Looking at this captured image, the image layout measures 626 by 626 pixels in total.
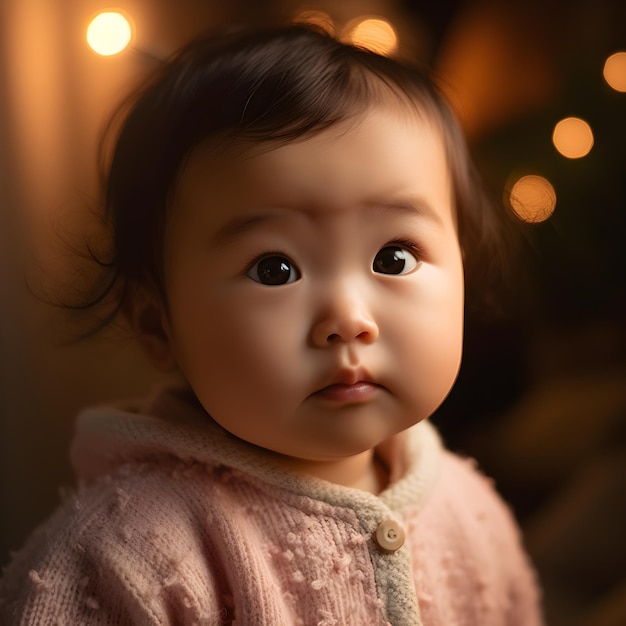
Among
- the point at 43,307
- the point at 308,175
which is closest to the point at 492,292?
the point at 308,175

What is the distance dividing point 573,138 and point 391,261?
0.62 metres

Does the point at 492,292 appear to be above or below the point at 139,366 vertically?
above

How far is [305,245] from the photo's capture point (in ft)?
2.36

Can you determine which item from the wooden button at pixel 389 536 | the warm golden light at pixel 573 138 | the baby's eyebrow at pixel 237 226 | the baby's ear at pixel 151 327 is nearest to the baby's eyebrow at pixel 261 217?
the baby's eyebrow at pixel 237 226

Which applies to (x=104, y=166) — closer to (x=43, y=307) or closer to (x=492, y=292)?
(x=43, y=307)

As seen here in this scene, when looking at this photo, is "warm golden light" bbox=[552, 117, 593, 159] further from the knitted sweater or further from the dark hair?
the knitted sweater

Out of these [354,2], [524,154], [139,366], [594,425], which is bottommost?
[594,425]

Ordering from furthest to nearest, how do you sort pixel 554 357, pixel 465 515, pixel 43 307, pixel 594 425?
pixel 554 357
pixel 594 425
pixel 43 307
pixel 465 515

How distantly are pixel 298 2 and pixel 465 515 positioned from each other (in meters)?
0.99

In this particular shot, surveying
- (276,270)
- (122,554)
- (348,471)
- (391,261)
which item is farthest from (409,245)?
(122,554)

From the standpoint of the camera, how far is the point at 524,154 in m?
1.26

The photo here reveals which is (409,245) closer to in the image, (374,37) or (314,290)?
(314,290)

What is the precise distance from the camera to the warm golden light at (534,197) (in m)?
1.14

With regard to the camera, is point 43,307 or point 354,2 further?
point 354,2
